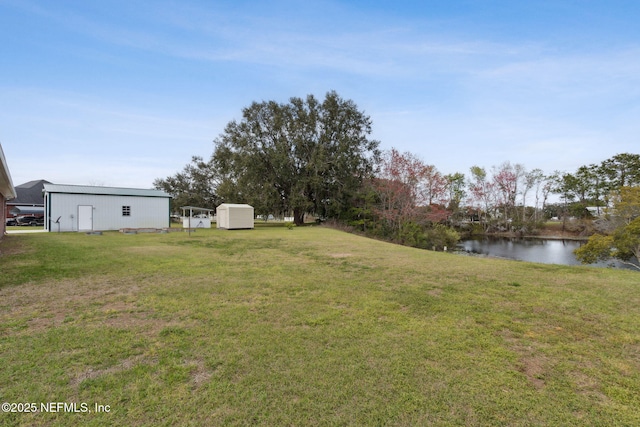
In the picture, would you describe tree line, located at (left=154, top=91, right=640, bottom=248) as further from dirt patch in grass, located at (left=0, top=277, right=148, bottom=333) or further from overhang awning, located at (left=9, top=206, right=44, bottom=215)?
dirt patch in grass, located at (left=0, top=277, right=148, bottom=333)

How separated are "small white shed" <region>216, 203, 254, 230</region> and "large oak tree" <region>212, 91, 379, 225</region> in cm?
348

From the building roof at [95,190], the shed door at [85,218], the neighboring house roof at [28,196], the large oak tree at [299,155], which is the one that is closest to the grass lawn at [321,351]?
the shed door at [85,218]

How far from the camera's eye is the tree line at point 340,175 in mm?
21547

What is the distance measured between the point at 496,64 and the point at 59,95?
63.4ft

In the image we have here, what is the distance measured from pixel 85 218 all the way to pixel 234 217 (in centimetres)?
875

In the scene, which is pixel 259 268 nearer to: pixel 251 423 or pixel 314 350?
pixel 314 350

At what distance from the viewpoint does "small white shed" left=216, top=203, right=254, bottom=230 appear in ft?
65.7

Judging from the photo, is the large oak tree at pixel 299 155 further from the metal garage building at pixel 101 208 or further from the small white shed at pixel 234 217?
the metal garage building at pixel 101 208

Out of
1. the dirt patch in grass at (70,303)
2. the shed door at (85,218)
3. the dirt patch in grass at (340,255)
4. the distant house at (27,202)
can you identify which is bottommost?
the dirt patch in grass at (340,255)

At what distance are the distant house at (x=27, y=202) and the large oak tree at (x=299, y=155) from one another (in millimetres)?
19916

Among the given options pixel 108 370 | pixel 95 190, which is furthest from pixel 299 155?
pixel 108 370

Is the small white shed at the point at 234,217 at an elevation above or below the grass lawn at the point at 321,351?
above

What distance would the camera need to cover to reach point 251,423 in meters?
1.67

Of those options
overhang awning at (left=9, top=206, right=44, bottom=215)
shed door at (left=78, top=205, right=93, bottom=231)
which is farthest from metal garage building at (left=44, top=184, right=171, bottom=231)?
overhang awning at (left=9, top=206, right=44, bottom=215)
